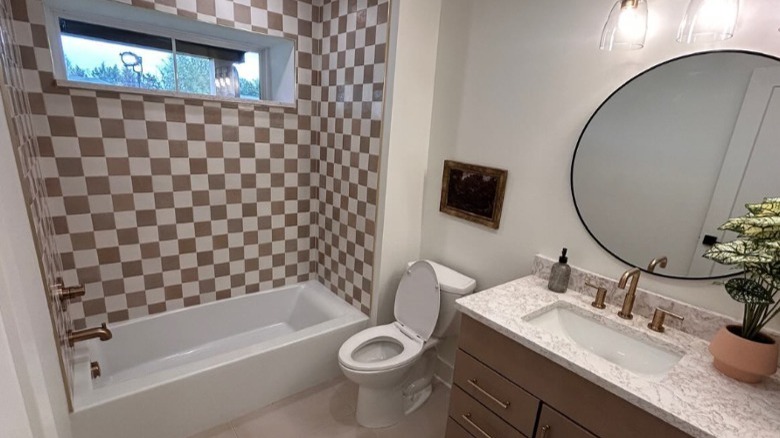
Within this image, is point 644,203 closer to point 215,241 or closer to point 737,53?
point 737,53

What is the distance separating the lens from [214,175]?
85.6 inches

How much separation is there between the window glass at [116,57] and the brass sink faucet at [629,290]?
2.42 meters

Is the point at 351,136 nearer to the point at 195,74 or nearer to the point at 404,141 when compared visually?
the point at 404,141

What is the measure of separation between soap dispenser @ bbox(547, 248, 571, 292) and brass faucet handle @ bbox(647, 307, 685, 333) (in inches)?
12.6

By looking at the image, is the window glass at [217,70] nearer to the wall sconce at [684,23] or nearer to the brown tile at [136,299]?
the brown tile at [136,299]

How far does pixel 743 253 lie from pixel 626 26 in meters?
0.81

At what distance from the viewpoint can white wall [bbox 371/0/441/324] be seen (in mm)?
1864

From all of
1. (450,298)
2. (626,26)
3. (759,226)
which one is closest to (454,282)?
(450,298)

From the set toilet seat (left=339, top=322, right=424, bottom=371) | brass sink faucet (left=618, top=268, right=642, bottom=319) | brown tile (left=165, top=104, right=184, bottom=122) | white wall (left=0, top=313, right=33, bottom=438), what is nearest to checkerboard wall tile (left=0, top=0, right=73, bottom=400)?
brown tile (left=165, top=104, right=184, bottom=122)

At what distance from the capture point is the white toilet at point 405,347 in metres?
1.75

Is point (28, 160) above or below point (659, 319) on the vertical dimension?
above

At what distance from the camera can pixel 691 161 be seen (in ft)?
4.07

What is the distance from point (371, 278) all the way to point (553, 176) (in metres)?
1.17

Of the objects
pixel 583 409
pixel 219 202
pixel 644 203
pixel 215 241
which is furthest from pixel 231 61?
pixel 583 409
